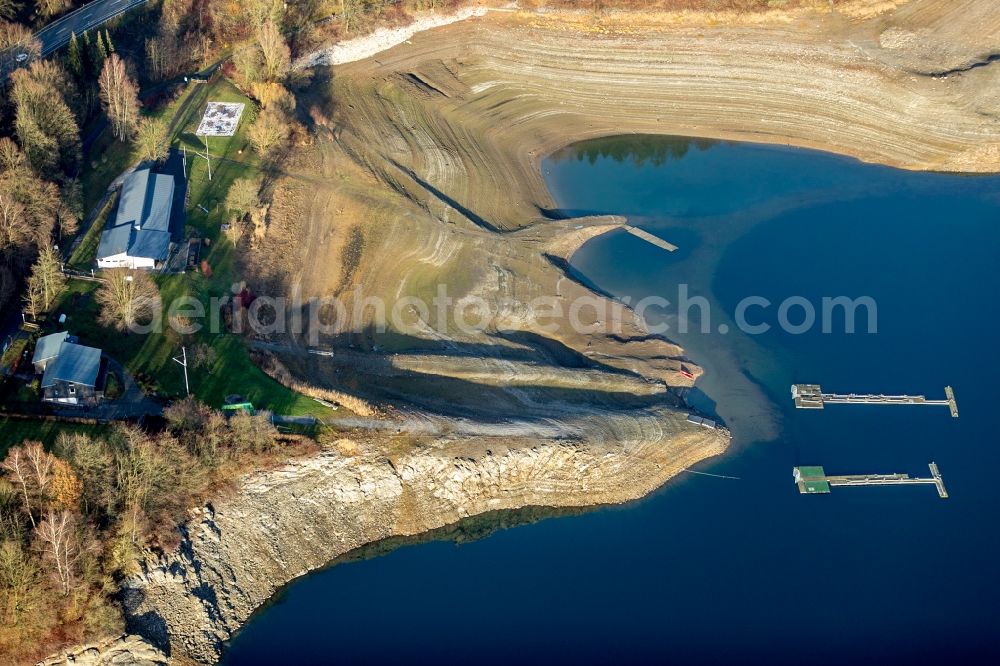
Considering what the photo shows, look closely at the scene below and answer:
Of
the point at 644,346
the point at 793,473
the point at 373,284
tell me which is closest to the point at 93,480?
the point at 373,284

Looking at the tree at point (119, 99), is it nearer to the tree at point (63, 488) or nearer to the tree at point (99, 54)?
the tree at point (99, 54)

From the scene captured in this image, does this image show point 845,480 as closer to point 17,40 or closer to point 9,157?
point 9,157

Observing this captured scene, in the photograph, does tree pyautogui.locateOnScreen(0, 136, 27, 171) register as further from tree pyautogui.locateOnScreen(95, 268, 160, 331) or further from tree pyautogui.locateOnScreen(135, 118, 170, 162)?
tree pyautogui.locateOnScreen(95, 268, 160, 331)

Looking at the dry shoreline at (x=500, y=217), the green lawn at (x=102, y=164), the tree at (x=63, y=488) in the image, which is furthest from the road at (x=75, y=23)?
the tree at (x=63, y=488)

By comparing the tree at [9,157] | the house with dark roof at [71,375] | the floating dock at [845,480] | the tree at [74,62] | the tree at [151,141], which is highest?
the tree at [74,62]

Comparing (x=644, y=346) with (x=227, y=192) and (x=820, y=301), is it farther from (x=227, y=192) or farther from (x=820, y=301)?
(x=227, y=192)

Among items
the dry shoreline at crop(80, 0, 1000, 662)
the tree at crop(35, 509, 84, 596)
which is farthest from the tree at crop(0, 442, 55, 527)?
the dry shoreline at crop(80, 0, 1000, 662)
